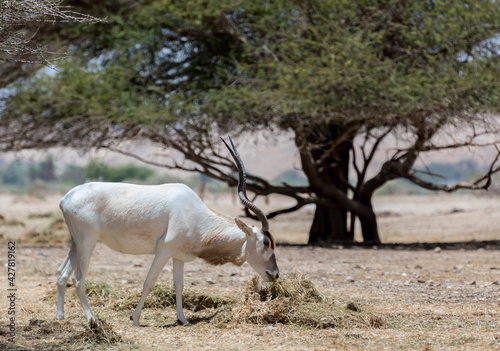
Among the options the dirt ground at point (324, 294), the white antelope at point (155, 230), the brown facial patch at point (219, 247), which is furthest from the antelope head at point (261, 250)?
the dirt ground at point (324, 294)

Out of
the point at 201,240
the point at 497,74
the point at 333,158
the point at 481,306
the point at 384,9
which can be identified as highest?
the point at 384,9

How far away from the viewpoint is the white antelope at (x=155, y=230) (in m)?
6.40

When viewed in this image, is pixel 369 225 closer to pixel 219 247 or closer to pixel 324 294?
pixel 324 294

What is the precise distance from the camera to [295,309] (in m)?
6.41

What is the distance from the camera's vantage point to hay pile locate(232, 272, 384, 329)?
6.22 meters

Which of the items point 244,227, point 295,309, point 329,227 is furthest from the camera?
point 329,227

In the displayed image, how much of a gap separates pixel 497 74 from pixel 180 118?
19.2 ft

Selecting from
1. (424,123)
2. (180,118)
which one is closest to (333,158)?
(424,123)

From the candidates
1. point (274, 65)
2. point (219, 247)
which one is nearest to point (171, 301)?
point (219, 247)

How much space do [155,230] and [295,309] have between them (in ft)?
4.68

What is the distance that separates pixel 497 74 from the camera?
508 inches

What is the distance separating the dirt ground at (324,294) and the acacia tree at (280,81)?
7.70 ft

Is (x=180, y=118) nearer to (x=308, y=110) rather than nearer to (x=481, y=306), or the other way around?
(x=308, y=110)

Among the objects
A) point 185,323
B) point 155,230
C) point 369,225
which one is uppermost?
point 155,230
